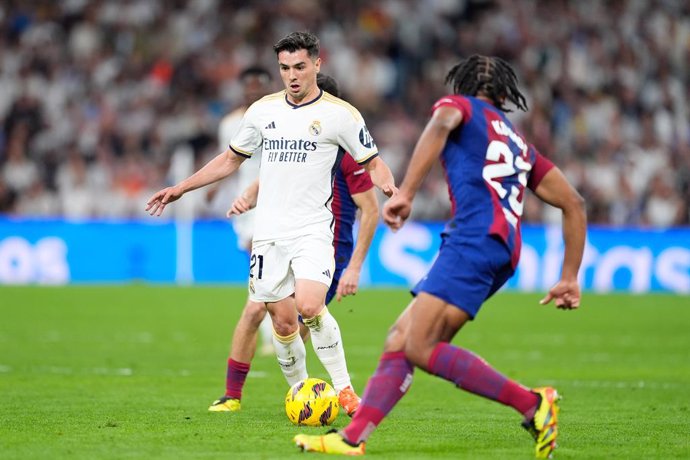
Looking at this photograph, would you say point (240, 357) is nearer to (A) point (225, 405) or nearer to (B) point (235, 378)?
(B) point (235, 378)

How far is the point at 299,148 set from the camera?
8516 millimetres

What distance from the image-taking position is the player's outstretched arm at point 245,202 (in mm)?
9086

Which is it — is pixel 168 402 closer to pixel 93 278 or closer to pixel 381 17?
pixel 93 278

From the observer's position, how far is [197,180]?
8.45m

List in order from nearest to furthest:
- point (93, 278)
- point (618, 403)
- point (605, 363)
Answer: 1. point (618, 403)
2. point (605, 363)
3. point (93, 278)

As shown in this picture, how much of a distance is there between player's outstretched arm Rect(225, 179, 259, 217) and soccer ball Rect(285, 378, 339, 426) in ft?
4.29

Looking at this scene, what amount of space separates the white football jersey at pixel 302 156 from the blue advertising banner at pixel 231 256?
14.8 m

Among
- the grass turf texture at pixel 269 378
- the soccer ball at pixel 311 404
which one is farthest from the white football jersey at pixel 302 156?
the grass turf texture at pixel 269 378

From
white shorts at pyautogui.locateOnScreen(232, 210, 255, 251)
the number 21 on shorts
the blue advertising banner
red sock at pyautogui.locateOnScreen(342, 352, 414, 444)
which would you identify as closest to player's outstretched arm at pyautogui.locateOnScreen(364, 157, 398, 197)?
the number 21 on shorts

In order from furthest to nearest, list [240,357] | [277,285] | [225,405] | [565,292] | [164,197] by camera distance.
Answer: [240,357]
[225,405]
[277,285]
[164,197]
[565,292]

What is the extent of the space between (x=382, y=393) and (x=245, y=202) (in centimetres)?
269

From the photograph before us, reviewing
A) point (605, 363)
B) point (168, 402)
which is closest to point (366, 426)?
point (168, 402)

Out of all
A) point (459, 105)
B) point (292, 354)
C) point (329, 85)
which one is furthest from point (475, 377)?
point (329, 85)

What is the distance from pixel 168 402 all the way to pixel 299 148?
244 centimetres
